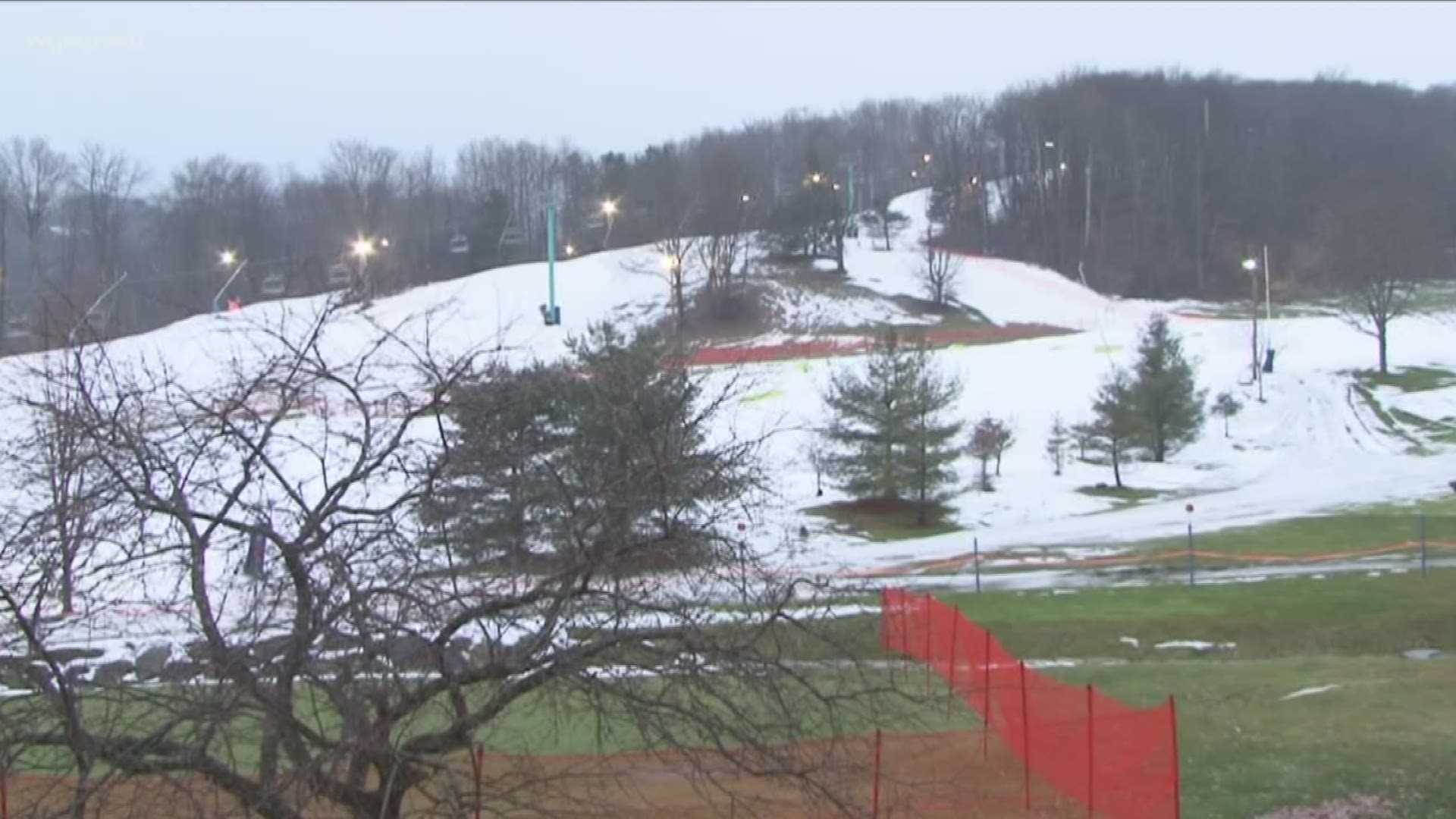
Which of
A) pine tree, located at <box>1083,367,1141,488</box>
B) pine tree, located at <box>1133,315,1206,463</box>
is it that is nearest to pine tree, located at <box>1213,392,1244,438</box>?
pine tree, located at <box>1133,315,1206,463</box>

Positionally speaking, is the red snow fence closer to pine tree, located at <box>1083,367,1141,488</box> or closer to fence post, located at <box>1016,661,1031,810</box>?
fence post, located at <box>1016,661,1031,810</box>

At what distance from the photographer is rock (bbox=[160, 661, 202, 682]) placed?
7.33 m

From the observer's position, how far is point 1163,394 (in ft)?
151

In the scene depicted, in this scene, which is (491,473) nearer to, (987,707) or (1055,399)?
(987,707)

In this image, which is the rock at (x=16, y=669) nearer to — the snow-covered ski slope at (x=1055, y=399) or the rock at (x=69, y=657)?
the rock at (x=69, y=657)

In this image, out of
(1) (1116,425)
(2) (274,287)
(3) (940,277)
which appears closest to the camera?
(1) (1116,425)

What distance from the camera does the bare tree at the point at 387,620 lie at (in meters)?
7.21

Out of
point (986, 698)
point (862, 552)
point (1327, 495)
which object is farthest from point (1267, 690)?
point (1327, 495)

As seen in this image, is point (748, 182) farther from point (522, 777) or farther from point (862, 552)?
point (522, 777)

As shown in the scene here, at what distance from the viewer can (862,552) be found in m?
35.3

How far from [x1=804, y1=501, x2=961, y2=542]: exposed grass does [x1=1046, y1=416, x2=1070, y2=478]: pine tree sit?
721 centimetres

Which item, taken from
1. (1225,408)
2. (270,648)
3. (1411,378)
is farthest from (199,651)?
(1411,378)

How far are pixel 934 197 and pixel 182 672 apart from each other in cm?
11621

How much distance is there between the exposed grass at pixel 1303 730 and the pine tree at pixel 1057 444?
24.8m
